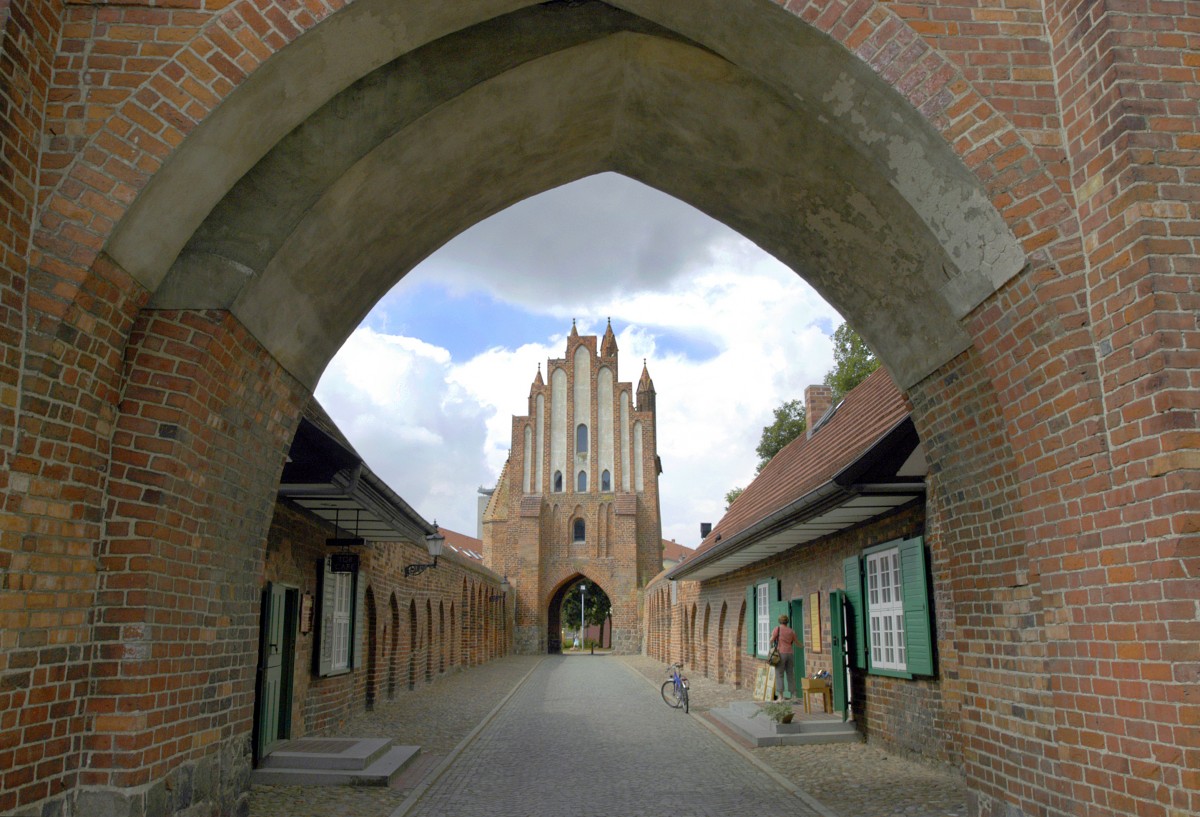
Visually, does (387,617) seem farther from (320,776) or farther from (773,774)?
(773,774)

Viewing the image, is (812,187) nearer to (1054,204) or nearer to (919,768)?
(1054,204)

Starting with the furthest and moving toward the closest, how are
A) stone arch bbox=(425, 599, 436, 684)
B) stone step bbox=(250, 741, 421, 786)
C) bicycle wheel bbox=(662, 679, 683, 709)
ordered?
stone arch bbox=(425, 599, 436, 684) < bicycle wheel bbox=(662, 679, 683, 709) < stone step bbox=(250, 741, 421, 786)

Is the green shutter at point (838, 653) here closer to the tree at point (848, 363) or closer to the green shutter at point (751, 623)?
the green shutter at point (751, 623)

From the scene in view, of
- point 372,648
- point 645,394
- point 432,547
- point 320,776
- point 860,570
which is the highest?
point 645,394

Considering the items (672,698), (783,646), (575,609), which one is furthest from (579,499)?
(783,646)

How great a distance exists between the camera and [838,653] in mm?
11750

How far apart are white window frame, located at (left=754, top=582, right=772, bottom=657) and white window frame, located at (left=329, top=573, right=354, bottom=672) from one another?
749cm

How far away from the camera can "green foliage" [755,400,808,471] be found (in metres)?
32.4

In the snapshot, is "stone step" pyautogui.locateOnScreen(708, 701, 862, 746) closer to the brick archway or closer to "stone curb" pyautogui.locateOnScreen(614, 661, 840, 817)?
"stone curb" pyautogui.locateOnScreen(614, 661, 840, 817)

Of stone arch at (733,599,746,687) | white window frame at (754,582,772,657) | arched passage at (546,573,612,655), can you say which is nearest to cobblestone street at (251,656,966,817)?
white window frame at (754,582,772,657)

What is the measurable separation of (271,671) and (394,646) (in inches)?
293

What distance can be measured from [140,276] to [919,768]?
8403 mm

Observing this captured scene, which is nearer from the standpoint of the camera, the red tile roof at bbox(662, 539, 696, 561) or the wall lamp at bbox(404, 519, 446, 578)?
the wall lamp at bbox(404, 519, 446, 578)

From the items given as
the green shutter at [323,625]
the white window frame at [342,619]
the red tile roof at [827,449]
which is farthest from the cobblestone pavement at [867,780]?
the white window frame at [342,619]
